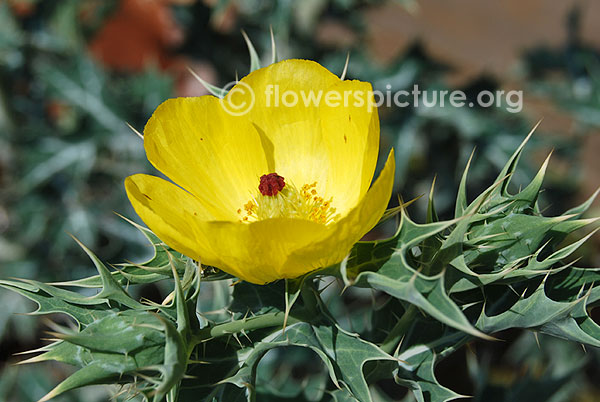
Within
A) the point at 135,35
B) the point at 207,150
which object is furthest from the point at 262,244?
the point at 135,35

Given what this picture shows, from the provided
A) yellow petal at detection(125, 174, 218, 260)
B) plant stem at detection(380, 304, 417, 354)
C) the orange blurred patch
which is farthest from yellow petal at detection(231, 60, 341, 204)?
the orange blurred patch

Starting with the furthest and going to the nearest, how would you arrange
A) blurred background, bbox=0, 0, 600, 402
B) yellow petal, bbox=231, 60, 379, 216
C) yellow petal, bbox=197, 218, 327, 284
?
1. blurred background, bbox=0, 0, 600, 402
2. yellow petal, bbox=231, 60, 379, 216
3. yellow petal, bbox=197, 218, 327, 284

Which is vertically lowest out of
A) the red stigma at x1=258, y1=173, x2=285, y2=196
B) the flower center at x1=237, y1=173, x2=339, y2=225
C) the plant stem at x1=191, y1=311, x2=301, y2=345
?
the plant stem at x1=191, y1=311, x2=301, y2=345

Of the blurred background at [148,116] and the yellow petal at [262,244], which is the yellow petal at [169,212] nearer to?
the yellow petal at [262,244]

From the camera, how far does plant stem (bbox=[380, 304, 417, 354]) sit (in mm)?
819

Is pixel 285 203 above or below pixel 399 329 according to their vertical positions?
above

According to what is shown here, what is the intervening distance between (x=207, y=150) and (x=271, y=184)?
11 centimetres

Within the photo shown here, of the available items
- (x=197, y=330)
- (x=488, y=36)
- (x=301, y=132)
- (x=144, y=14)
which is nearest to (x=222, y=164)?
(x=301, y=132)

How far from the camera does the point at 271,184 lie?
2.93ft

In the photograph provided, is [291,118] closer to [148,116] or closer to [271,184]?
[271,184]

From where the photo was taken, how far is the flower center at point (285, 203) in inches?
35.5

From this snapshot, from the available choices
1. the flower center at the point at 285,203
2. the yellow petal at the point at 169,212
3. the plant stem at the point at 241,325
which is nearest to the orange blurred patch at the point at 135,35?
the flower center at the point at 285,203

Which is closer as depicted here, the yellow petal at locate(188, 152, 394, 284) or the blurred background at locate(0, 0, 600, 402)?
the yellow petal at locate(188, 152, 394, 284)

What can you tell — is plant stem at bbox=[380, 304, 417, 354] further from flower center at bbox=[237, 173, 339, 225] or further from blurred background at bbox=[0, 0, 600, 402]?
blurred background at bbox=[0, 0, 600, 402]
